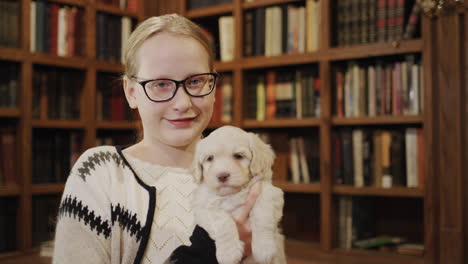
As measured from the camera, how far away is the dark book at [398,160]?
2457mm

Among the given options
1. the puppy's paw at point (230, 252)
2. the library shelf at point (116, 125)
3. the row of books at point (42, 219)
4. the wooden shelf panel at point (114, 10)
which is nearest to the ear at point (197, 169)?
the puppy's paw at point (230, 252)

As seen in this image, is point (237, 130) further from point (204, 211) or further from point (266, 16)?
point (266, 16)

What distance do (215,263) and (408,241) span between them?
2.18 meters

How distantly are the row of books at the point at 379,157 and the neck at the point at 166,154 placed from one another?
69.8 inches

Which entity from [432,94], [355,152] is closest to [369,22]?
[432,94]

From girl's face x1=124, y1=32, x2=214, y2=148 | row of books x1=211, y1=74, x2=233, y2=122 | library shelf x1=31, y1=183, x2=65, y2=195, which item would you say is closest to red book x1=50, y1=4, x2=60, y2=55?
library shelf x1=31, y1=183, x2=65, y2=195

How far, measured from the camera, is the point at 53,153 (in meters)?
2.71

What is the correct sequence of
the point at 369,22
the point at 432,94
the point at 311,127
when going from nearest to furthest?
the point at 432,94 < the point at 369,22 < the point at 311,127

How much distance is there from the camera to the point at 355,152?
101 inches

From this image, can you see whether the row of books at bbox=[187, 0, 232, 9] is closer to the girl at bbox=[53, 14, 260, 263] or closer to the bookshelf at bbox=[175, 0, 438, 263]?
the bookshelf at bbox=[175, 0, 438, 263]

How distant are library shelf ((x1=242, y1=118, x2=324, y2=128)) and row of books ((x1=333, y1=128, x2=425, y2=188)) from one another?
15cm

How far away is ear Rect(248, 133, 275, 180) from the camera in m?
0.73

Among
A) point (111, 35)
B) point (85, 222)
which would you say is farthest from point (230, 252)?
point (111, 35)

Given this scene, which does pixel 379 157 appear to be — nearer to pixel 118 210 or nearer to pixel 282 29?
pixel 282 29
